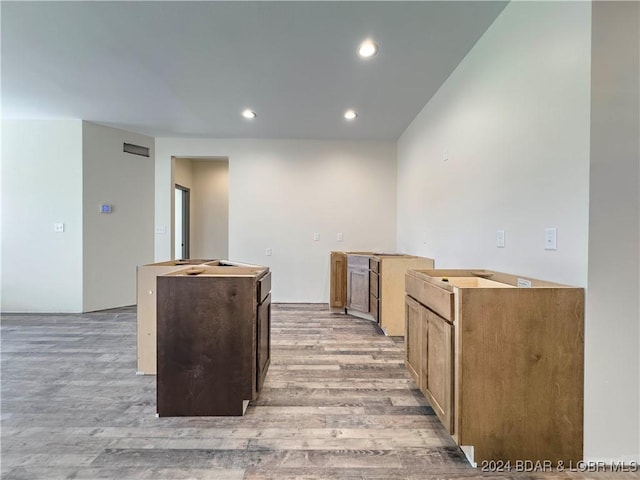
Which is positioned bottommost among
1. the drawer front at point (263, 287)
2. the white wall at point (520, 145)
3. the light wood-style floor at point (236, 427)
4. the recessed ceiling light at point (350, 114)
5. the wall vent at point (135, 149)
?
the light wood-style floor at point (236, 427)

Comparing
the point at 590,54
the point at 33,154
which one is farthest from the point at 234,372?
the point at 33,154

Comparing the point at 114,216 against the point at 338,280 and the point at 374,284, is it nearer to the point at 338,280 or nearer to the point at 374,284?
the point at 338,280

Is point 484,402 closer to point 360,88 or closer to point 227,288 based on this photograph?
point 227,288

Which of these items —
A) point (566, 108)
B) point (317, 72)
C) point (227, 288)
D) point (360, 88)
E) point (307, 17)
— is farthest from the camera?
point (360, 88)

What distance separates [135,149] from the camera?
4707 millimetres

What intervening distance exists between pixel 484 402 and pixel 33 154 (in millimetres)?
5751

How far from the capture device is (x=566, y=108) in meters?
1.52

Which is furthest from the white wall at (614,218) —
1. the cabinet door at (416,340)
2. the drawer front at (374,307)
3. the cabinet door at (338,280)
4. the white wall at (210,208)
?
the white wall at (210,208)

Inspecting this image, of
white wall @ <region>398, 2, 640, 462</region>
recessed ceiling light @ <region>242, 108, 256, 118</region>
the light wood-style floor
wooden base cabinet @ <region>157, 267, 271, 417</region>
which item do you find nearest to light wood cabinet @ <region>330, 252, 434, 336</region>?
the light wood-style floor

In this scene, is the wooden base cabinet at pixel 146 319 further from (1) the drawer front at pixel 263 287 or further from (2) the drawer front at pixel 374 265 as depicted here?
(2) the drawer front at pixel 374 265

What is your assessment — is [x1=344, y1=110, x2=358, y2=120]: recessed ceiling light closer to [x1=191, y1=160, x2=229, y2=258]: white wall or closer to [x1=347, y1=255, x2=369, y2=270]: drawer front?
[x1=347, y1=255, x2=369, y2=270]: drawer front

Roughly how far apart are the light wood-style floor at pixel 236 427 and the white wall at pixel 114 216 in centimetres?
152

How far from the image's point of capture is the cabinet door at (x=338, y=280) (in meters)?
4.49

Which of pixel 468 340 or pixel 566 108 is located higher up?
pixel 566 108
